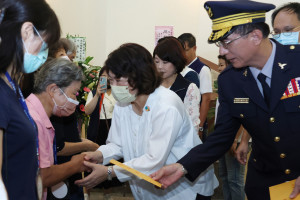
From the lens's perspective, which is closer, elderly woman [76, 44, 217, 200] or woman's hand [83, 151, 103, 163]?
elderly woman [76, 44, 217, 200]

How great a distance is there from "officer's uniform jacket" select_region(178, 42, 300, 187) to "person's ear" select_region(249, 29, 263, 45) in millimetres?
111

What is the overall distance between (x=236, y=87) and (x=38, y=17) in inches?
40.2

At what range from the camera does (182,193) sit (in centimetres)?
182

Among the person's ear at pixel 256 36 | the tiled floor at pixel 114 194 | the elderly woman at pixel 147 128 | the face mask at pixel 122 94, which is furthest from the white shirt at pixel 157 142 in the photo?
the tiled floor at pixel 114 194

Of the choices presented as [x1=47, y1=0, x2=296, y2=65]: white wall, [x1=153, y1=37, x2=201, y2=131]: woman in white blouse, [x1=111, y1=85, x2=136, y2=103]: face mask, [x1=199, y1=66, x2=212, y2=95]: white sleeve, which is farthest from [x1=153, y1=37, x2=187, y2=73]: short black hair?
[x1=47, y1=0, x2=296, y2=65]: white wall

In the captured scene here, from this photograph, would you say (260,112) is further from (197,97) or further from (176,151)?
(197,97)

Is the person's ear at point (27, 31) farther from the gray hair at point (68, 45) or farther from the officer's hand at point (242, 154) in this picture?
the gray hair at point (68, 45)

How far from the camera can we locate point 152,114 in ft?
5.85

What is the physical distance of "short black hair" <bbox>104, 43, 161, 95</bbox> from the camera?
1.80m

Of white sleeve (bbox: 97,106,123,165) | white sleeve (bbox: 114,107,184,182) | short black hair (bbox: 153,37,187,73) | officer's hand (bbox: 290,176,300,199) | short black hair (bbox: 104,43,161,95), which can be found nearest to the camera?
officer's hand (bbox: 290,176,300,199)

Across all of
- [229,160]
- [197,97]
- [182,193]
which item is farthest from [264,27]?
[229,160]

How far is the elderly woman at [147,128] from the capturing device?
171 centimetres

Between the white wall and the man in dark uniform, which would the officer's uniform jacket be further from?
the white wall

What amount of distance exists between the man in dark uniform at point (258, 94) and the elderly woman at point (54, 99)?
0.48m
